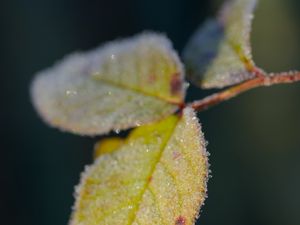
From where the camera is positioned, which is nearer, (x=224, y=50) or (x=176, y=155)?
(x=176, y=155)

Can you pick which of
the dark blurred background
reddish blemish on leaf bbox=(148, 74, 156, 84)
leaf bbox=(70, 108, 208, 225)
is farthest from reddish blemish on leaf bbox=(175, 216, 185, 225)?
the dark blurred background

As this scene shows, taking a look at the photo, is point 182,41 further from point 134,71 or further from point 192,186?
point 192,186

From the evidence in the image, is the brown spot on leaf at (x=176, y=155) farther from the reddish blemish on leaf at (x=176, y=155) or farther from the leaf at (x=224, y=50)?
the leaf at (x=224, y=50)

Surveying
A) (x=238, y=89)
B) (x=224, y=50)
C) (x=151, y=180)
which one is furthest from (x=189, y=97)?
(x=151, y=180)

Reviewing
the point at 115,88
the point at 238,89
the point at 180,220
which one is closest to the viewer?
the point at 180,220

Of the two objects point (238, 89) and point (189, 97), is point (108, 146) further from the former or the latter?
point (189, 97)

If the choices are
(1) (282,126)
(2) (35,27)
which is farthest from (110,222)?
(2) (35,27)

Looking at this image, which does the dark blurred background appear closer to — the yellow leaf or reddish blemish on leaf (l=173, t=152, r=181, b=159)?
the yellow leaf

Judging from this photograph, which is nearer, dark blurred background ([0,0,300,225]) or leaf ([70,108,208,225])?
leaf ([70,108,208,225])
